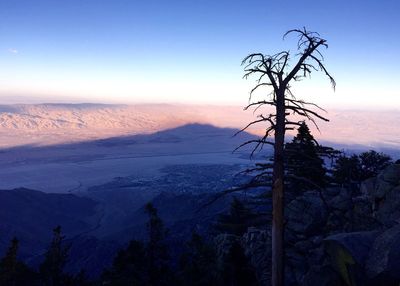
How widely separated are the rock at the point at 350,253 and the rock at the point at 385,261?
26 cm

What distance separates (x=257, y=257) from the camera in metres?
19.7

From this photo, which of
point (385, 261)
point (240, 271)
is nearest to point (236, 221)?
point (240, 271)

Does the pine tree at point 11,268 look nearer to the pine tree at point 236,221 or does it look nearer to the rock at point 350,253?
the pine tree at point 236,221

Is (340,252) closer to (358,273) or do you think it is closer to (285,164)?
(358,273)

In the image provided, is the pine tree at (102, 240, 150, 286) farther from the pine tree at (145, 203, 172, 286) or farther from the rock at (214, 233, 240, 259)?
the rock at (214, 233, 240, 259)

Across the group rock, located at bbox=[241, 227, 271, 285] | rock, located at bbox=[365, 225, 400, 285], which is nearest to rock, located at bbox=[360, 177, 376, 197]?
rock, located at bbox=[241, 227, 271, 285]

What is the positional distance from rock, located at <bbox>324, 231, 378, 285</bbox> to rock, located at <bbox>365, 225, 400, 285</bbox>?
26 centimetres

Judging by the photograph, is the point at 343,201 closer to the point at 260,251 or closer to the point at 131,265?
the point at 260,251


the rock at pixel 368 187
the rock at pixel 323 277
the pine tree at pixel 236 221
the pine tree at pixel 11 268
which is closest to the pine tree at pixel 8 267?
the pine tree at pixel 11 268

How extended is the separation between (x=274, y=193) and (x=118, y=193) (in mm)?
195343

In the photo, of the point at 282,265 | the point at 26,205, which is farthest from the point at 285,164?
the point at 26,205

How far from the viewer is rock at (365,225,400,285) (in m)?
11.1

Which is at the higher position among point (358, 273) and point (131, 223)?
point (358, 273)

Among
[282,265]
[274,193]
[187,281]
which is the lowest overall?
[187,281]
